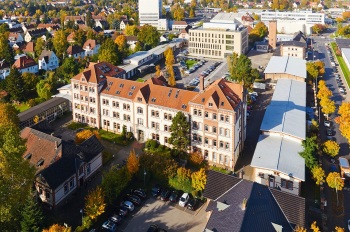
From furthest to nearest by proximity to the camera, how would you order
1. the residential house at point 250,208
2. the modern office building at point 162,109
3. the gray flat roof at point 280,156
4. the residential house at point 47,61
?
1. the residential house at point 47,61
2. the modern office building at point 162,109
3. the gray flat roof at point 280,156
4. the residential house at point 250,208

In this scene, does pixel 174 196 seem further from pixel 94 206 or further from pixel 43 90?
pixel 43 90

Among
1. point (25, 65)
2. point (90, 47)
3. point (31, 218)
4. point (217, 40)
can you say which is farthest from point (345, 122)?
point (90, 47)

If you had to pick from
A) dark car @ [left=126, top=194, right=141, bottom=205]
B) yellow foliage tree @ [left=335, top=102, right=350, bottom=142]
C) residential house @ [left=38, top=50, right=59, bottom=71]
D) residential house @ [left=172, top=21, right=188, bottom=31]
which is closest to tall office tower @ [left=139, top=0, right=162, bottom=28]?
residential house @ [left=172, top=21, right=188, bottom=31]

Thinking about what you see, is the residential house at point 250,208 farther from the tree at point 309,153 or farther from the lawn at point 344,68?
the lawn at point 344,68

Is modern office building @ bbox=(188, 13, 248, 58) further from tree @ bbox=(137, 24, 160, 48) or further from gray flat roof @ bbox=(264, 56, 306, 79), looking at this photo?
gray flat roof @ bbox=(264, 56, 306, 79)

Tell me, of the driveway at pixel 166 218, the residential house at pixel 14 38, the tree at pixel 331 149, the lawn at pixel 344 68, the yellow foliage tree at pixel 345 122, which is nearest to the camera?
the driveway at pixel 166 218

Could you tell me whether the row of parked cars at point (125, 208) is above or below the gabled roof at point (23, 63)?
below

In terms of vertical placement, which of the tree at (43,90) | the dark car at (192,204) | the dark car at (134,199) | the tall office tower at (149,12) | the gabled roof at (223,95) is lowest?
the dark car at (192,204)

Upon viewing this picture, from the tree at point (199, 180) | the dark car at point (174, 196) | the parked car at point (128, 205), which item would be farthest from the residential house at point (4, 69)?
the tree at point (199, 180)
